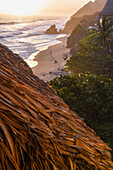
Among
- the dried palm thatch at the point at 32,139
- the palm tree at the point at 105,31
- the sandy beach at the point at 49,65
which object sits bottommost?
the sandy beach at the point at 49,65

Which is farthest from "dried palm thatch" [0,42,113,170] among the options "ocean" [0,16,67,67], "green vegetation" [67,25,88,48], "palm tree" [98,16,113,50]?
"green vegetation" [67,25,88,48]

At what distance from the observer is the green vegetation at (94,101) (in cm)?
642

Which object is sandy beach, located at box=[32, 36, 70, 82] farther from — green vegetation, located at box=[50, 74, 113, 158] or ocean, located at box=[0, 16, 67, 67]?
green vegetation, located at box=[50, 74, 113, 158]

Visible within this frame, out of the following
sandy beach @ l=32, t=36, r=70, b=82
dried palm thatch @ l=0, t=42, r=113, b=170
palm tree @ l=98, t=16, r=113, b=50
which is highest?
palm tree @ l=98, t=16, r=113, b=50

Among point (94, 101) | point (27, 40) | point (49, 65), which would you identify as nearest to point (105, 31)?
point (49, 65)

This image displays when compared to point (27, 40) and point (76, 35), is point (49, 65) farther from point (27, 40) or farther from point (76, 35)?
point (27, 40)

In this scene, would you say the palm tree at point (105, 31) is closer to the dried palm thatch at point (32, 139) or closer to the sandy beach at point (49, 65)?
the sandy beach at point (49, 65)

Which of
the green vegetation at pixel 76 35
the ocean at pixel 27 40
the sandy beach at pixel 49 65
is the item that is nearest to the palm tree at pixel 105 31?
the sandy beach at pixel 49 65

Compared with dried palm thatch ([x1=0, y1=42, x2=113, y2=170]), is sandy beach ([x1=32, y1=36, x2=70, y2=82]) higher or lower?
lower

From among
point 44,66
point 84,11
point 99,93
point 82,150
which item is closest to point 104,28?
point 44,66

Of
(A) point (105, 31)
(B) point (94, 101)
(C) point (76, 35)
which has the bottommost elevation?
(B) point (94, 101)

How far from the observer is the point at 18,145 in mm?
1177

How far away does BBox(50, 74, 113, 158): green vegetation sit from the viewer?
6418mm

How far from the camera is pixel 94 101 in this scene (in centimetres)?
641
